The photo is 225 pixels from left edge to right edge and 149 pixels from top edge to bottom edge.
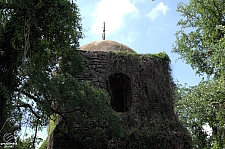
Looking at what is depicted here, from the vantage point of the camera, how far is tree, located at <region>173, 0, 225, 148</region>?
8039mm

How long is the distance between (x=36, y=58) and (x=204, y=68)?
22.0 ft

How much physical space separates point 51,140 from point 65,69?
1839 millimetres

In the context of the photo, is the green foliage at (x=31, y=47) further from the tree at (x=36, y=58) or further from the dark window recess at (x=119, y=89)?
the dark window recess at (x=119, y=89)

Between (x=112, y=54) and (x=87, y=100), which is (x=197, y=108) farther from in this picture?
(x=87, y=100)

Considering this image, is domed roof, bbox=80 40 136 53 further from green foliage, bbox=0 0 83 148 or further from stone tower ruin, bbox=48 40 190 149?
green foliage, bbox=0 0 83 148

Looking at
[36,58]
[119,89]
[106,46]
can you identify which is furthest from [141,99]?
[36,58]

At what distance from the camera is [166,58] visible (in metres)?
8.66

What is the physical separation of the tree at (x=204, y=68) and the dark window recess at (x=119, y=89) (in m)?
1.63

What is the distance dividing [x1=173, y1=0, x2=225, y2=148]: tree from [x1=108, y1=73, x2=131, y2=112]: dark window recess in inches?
64.1

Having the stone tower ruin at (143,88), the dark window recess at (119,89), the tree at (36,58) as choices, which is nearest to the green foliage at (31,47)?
the tree at (36,58)

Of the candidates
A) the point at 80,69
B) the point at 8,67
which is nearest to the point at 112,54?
the point at 80,69

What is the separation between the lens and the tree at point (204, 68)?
26.4 ft

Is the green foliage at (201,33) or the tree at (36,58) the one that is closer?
the tree at (36,58)

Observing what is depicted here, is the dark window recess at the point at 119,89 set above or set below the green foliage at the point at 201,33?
below
